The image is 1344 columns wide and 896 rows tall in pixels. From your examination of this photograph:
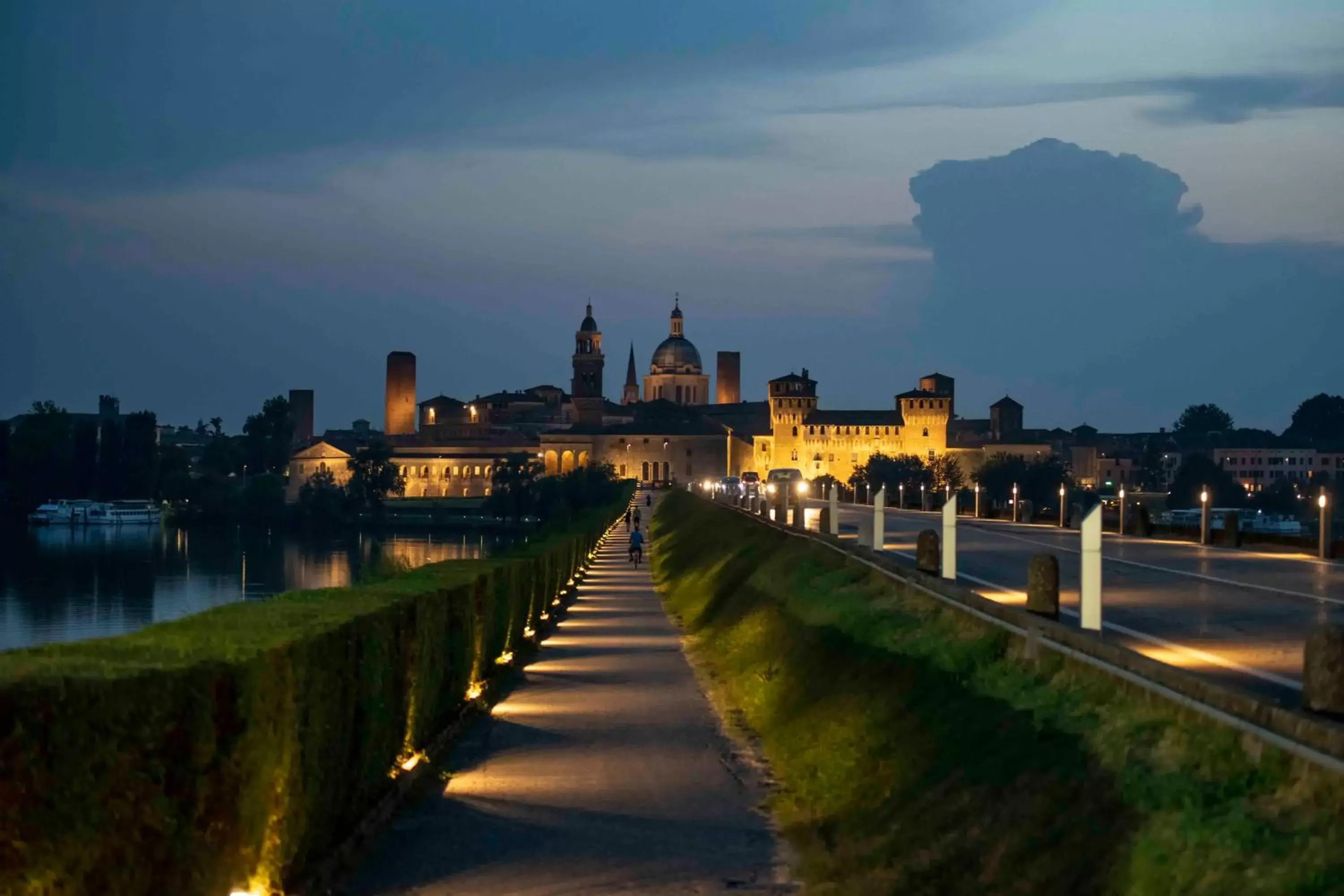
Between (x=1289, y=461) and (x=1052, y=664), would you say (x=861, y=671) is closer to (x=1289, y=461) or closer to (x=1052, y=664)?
(x=1052, y=664)

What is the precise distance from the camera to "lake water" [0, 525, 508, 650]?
4559cm

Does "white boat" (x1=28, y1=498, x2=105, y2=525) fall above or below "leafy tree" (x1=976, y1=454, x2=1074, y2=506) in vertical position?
below

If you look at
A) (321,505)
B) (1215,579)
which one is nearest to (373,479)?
(321,505)


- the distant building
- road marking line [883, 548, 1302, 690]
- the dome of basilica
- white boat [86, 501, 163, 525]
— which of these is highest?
the dome of basilica

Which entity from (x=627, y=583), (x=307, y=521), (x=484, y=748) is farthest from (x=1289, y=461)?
(x=484, y=748)

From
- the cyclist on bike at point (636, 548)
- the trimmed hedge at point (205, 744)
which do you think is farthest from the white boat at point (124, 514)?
the trimmed hedge at point (205, 744)

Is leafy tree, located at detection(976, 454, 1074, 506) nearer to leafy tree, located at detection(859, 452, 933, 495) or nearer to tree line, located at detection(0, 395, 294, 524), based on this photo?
leafy tree, located at detection(859, 452, 933, 495)

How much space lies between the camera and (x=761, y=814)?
11.6m

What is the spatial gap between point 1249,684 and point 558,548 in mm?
20801

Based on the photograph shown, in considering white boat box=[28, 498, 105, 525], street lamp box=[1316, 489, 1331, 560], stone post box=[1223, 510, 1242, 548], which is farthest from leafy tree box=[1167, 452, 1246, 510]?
street lamp box=[1316, 489, 1331, 560]

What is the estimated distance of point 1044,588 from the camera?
1191 centimetres

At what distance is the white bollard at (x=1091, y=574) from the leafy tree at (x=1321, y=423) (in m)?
179

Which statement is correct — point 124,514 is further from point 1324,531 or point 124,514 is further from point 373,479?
point 1324,531

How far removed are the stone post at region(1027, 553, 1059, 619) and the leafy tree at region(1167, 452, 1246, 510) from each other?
83339 mm
